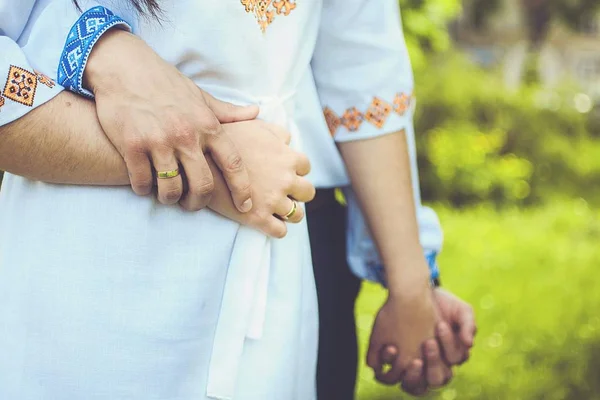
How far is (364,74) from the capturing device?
136 centimetres

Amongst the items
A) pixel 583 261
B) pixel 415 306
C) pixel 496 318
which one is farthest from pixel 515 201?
pixel 415 306

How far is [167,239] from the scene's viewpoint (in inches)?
39.6

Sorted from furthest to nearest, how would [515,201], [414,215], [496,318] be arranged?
[515,201] < [496,318] < [414,215]

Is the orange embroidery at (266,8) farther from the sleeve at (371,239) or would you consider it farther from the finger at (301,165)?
the sleeve at (371,239)

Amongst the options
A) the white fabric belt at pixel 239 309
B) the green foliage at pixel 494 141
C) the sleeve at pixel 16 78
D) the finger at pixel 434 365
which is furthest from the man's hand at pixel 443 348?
the green foliage at pixel 494 141

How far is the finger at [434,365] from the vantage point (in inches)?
57.9

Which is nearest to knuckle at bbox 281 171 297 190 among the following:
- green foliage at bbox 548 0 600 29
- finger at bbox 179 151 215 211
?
finger at bbox 179 151 215 211

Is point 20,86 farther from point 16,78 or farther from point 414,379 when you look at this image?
point 414,379

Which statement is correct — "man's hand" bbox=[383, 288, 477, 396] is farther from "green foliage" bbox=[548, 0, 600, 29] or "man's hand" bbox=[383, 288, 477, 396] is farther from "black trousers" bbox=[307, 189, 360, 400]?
"green foliage" bbox=[548, 0, 600, 29]

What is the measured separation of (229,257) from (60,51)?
0.35 metres

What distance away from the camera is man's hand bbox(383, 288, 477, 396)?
147 centimetres

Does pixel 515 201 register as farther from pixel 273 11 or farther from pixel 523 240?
pixel 273 11

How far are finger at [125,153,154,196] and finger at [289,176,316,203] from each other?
8.3 inches

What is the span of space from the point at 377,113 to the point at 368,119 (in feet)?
0.06
